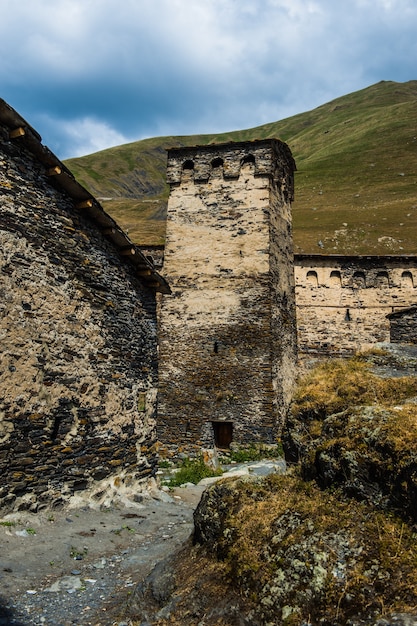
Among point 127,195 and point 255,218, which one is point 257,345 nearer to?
point 255,218

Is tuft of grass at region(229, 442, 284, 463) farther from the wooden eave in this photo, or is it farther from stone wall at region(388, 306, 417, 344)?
the wooden eave

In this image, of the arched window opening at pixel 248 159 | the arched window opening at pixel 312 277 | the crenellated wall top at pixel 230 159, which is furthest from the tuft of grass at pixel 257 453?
the arched window opening at pixel 312 277

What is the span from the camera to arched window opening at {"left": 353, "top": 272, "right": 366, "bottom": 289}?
83.8 feet

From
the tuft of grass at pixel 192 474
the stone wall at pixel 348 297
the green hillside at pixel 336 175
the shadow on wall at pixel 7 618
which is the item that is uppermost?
the green hillside at pixel 336 175

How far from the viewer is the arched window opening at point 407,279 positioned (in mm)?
25234

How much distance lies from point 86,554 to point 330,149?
12126 centimetres

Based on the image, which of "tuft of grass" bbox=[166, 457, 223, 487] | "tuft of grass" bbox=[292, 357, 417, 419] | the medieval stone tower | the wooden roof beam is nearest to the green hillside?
the medieval stone tower

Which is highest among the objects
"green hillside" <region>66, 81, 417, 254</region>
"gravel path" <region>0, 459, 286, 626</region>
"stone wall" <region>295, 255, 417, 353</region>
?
"green hillside" <region>66, 81, 417, 254</region>

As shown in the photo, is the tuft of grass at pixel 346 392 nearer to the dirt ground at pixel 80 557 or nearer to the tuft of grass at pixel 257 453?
the dirt ground at pixel 80 557

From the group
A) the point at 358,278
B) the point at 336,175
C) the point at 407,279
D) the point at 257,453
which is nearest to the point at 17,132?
the point at 257,453

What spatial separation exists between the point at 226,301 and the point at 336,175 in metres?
81.3

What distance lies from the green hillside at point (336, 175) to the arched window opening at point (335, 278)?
564 inches

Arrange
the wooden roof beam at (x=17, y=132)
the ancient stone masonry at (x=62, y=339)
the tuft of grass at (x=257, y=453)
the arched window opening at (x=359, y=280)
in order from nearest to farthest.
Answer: the ancient stone masonry at (x=62, y=339), the wooden roof beam at (x=17, y=132), the tuft of grass at (x=257, y=453), the arched window opening at (x=359, y=280)

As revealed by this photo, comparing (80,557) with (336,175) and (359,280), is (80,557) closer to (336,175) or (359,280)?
(359,280)
